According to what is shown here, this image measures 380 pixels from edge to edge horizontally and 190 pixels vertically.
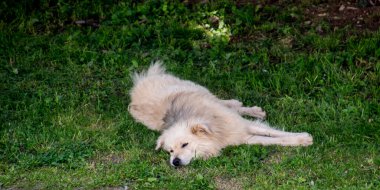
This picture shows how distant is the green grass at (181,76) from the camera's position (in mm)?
6598

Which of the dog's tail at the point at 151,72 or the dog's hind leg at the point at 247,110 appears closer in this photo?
the dog's hind leg at the point at 247,110

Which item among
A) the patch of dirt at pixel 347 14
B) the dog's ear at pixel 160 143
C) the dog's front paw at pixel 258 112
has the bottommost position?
the dog's front paw at pixel 258 112

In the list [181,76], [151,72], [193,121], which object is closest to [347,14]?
[181,76]

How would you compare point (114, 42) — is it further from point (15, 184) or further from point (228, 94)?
point (15, 184)

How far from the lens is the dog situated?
6.99m

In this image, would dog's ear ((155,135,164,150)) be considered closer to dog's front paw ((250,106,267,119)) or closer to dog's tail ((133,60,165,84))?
dog's front paw ((250,106,267,119))

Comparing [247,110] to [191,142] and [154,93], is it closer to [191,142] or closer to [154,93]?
[154,93]

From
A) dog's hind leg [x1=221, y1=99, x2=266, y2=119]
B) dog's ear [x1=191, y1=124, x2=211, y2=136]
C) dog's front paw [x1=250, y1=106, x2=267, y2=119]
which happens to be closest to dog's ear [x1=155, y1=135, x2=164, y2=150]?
dog's ear [x1=191, y1=124, x2=211, y2=136]

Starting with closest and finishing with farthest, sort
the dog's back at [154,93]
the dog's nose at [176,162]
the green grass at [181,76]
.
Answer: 1. the green grass at [181,76]
2. the dog's nose at [176,162]
3. the dog's back at [154,93]

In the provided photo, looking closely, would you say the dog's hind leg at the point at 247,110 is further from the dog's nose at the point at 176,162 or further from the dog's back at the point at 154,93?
the dog's nose at the point at 176,162

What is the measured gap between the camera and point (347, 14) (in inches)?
402

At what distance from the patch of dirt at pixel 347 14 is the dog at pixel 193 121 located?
8.36ft

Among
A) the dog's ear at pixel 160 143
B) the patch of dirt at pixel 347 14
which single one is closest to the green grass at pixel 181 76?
the dog's ear at pixel 160 143

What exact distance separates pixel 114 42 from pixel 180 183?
173 inches
